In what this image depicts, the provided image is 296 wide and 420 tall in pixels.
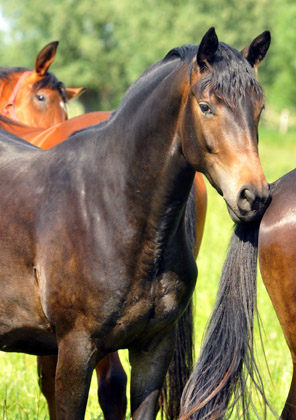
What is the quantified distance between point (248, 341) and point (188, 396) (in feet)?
1.15

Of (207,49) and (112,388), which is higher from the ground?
(207,49)

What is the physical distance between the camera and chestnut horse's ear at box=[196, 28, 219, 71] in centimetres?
256

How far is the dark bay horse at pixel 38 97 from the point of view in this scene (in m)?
6.32

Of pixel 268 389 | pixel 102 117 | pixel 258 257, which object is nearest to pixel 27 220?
pixel 258 257

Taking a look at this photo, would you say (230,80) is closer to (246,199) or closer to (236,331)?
(246,199)

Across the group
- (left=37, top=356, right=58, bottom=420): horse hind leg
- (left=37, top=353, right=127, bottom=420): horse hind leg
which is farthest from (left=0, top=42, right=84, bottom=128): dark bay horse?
(left=37, top=353, right=127, bottom=420): horse hind leg

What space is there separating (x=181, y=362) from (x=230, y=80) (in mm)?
1902

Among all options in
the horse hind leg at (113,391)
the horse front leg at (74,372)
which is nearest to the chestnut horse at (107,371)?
the horse hind leg at (113,391)

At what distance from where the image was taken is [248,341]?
311 centimetres

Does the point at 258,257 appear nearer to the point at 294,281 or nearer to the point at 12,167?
the point at 294,281

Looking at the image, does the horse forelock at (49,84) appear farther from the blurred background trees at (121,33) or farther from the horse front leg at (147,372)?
the blurred background trees at (121,33)

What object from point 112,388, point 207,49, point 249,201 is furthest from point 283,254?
point 112,388

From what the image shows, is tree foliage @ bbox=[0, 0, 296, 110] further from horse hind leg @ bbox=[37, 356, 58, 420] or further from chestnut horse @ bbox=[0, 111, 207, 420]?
horse hind leg @ bbox=[37, 356, 58, 420]

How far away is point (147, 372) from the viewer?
3.08 meters
